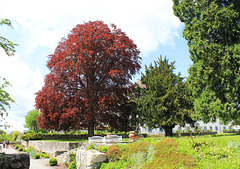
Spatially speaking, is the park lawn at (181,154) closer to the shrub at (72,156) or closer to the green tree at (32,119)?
the shrub at (72,156)

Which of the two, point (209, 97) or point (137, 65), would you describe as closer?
point (209, 97)

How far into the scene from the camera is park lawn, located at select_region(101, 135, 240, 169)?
9055mm

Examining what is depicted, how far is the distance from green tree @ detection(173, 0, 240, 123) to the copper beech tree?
25.1 feet

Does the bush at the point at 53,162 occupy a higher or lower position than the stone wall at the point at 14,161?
lower

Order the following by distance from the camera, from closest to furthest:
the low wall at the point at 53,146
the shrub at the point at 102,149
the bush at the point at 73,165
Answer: the shrub at the point at 102,149
the bush at the point at 73,165
the low wall at the point at 53,146

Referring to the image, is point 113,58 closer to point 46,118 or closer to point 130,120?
point 130,120

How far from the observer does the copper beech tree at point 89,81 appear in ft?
70.3

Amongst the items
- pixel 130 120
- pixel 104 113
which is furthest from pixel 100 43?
pixel 130 120

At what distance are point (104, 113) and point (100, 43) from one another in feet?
24.4

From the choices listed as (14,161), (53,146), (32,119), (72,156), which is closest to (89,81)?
(53,146)

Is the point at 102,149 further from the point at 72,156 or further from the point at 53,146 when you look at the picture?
the point at 53,146

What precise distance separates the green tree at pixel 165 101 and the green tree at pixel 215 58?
2278 millimetres

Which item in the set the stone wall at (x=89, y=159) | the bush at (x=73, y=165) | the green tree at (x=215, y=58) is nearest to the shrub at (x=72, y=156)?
the bush at (x=73, y=165)

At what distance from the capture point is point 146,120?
22.4 m
